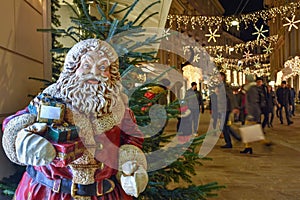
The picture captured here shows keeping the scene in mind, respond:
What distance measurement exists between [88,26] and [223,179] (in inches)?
139

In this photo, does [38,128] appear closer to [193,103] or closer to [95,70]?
[95,70]

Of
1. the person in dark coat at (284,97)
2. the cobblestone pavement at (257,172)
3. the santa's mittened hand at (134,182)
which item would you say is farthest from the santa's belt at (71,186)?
the person in dark coat at (284,97)

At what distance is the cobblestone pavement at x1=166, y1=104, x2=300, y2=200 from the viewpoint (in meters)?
4.30

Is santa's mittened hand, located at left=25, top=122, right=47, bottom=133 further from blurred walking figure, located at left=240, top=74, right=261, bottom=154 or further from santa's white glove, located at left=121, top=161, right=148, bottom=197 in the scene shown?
blurred walking figure, located at left=240, top=74, right=261, bottom=154

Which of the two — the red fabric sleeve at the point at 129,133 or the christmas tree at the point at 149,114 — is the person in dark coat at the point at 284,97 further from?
the red fabric sleeve at the point at 129,133

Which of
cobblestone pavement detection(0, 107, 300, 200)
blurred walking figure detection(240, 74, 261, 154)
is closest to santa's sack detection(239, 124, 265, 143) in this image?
blurred walking figure detection(240, 74, 261, 154)

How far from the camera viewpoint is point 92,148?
1548 mm

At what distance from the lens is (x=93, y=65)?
158 cm

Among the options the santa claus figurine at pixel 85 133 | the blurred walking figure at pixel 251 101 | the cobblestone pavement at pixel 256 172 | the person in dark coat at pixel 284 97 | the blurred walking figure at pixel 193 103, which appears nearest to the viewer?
the santa claus figurine at pixel 85 133

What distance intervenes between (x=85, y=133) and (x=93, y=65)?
0.31 meters

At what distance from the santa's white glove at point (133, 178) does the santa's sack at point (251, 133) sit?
1000mm

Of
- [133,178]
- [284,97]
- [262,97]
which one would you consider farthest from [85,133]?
[284,97]

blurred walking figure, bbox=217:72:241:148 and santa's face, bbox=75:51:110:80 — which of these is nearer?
santa's face, bbox=75:51:110:80

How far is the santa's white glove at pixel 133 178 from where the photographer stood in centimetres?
151
